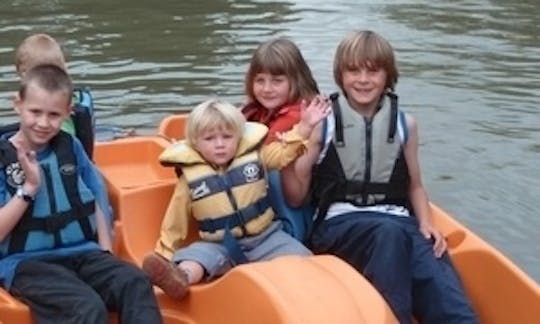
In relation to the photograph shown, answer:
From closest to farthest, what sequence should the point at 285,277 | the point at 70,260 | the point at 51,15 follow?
the point at 285,277, the point at 70,260, the point at 51,15

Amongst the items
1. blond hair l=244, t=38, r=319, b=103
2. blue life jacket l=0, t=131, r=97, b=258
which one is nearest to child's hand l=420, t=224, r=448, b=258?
blond hair l=244, t=38, r=319, b=103

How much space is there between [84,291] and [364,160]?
3.66 ft

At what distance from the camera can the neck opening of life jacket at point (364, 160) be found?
3.88m

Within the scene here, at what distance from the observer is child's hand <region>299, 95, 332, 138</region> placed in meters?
3.71

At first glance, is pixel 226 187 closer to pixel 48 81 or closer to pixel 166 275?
pixel 166 275

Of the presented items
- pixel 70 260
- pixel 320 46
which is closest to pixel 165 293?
pixel 70 260

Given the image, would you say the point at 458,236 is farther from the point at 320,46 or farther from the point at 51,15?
the point at 51,15

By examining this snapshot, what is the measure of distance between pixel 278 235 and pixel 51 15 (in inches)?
287

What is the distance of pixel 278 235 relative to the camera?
388 centimetres

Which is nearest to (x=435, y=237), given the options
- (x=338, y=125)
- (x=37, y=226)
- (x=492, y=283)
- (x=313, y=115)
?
(x=492, y=283)

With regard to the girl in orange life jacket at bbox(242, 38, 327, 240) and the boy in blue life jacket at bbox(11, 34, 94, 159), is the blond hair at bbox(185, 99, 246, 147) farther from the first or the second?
the boy in blue life jacket at bbox(11, 34, 94, 159)

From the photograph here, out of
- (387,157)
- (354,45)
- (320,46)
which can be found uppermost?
(354,45)

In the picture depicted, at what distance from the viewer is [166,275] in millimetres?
3492

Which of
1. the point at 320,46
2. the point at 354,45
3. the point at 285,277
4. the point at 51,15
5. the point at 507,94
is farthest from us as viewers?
the point at 51,15
